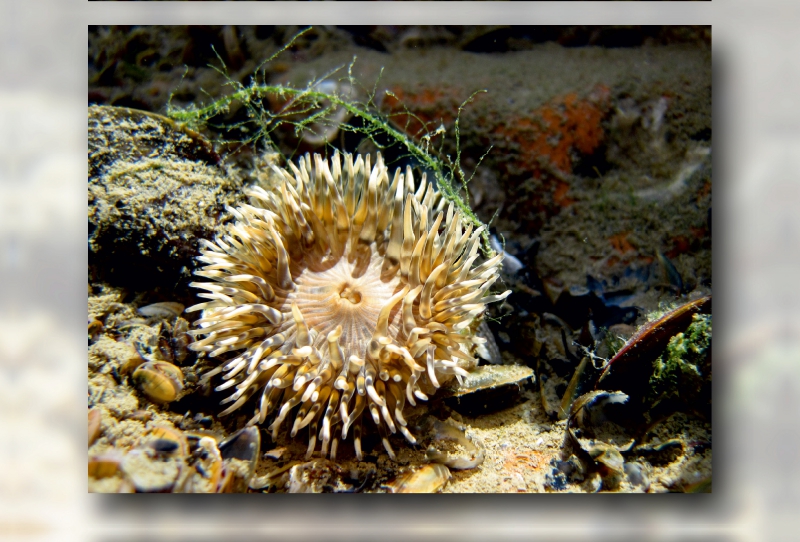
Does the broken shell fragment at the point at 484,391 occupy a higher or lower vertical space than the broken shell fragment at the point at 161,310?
lower

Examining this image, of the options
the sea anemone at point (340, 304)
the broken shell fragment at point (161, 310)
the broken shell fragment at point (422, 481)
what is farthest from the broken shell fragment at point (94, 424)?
the broken shell fragment at point (422, 481)

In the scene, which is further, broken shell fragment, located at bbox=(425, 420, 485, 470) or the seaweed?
the seaweed

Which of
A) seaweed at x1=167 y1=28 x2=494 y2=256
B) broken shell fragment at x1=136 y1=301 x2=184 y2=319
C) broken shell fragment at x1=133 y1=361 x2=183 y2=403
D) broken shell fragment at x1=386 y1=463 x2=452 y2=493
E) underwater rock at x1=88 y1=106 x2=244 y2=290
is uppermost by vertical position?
seaweed at x1=167 y1=28 x2=494 y2=256

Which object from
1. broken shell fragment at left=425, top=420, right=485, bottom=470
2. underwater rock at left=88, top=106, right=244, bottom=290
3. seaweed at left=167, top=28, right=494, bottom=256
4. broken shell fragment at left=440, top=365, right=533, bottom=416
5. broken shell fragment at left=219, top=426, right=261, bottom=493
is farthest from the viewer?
seaweed at left=167, top=28, right=494, bottom=256

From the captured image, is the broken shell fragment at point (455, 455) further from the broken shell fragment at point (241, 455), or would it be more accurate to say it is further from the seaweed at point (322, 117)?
the seaweed at point (322, 117)

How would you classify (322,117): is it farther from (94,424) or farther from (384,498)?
(384,498)

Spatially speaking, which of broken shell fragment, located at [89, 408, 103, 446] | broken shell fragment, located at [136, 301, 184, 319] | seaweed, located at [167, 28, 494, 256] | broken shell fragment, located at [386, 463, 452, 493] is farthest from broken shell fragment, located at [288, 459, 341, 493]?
seaweed, located at [167, 28, 494, 256]

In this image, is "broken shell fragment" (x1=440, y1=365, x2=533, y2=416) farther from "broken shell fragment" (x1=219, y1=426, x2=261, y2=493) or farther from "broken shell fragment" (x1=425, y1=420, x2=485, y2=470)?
"broken shell fragment" (x1=219, y1=426, x2=261, y2=493)
